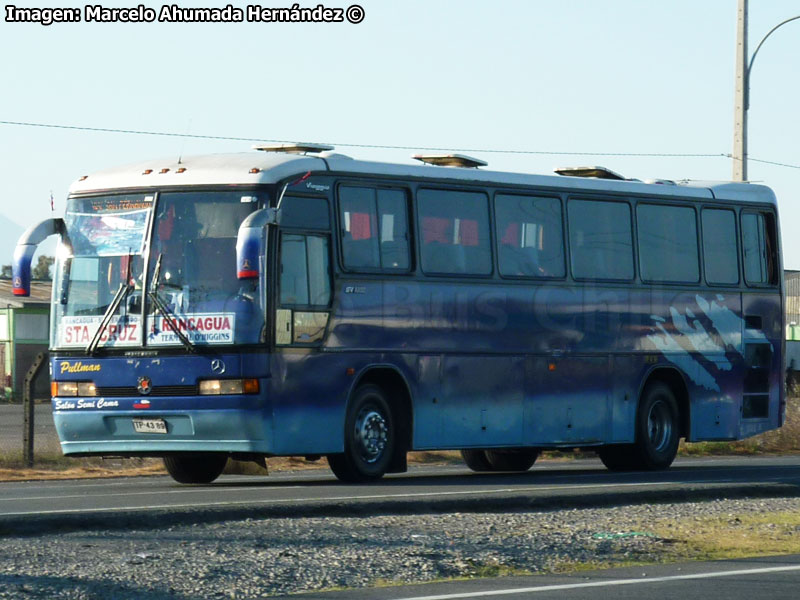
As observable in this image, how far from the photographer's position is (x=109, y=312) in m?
17.8

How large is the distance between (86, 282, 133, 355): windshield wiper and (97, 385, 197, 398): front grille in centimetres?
45

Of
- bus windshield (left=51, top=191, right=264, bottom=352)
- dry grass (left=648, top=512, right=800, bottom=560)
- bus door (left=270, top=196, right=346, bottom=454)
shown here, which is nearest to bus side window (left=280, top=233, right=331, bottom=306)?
bus door (left=270, top=196, right=346, bottom=454)

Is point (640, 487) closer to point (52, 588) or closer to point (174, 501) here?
point (174, 501)

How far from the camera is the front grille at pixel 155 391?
17.3m

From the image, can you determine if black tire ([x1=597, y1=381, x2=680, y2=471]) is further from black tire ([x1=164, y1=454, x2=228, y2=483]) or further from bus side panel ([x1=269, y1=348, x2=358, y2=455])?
black tire ([x1=164, y1=454, x2=228, y2=483])

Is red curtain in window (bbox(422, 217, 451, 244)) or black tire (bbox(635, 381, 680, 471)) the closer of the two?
red curtain in window (bbox(422, 217, 451, 244))

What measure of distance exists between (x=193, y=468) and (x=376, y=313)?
2.91 m

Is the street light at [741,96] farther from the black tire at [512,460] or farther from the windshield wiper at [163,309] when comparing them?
the windshield wiper at [163,309]

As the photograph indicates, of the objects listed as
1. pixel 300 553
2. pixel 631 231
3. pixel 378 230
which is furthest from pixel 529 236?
pixel 300 553

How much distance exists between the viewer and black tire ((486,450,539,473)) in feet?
75.5

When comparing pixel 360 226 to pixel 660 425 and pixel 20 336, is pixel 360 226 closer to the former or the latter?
pixel 660 425

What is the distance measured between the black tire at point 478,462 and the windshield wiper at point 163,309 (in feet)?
22.1

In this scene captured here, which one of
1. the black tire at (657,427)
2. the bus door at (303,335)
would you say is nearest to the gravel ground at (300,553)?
the bus door at (303,335)

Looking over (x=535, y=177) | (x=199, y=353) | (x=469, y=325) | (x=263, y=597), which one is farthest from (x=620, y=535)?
(x=535, y=177)
